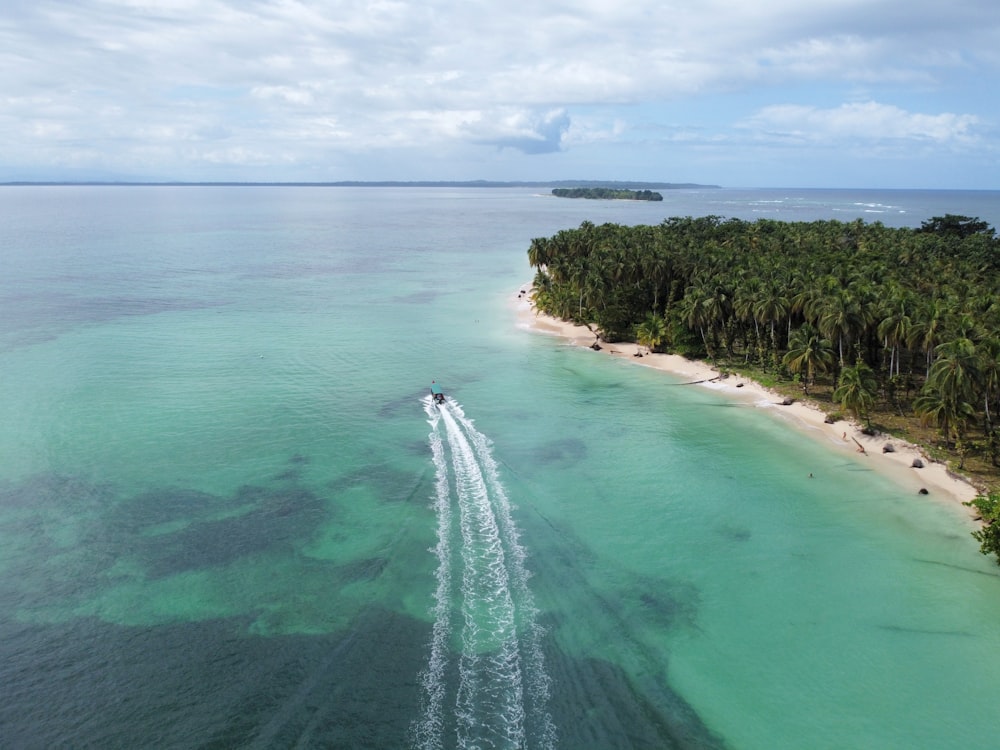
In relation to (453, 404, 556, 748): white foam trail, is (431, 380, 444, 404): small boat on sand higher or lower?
higher

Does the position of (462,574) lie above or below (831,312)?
→ below

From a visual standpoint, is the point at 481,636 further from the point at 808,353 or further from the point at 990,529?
the point at 808,353

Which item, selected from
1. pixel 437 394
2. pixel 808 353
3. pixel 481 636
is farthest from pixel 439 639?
pixel 808 353

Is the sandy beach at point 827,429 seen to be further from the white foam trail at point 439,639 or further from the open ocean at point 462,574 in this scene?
the white foam trail at point 439,639

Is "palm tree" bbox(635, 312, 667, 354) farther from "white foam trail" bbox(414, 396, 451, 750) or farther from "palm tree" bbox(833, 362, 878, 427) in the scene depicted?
"white foam trail" bbox(414, 396, 451, 750)

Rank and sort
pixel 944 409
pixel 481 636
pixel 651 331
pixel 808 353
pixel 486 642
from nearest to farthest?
pixel 486 642
pixel 481 636
pixel 944 409
pixel 808 353
pixel 651 331

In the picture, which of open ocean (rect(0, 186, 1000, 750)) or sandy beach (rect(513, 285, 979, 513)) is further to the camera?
sandy beach (rect(513, 285, 979, 513))

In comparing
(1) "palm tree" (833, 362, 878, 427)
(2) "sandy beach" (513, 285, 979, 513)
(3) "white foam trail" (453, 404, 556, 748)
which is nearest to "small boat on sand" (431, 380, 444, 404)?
(3) "white foam trail" (453, 404, 556, 748)
